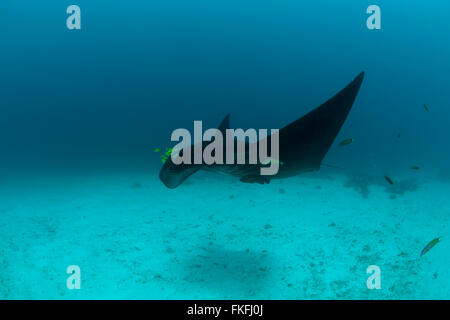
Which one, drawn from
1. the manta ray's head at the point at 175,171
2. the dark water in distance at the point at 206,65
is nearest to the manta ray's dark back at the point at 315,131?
the manta ray's head at the point at 175,171

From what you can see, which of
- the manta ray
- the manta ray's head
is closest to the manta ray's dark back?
the manta ray

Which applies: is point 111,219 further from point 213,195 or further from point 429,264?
point 429,264

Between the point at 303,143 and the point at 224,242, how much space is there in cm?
360

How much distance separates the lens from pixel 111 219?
748 centimetres

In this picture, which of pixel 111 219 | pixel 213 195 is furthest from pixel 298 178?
pixel 111 219

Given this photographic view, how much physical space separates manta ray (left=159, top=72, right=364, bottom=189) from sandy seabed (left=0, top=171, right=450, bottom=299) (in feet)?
7.24

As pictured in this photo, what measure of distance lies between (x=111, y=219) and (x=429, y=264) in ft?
25.4

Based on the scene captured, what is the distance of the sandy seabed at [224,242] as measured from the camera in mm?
4613

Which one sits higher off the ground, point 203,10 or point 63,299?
point 203,10

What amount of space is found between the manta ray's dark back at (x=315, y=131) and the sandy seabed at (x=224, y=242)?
243 centimetres

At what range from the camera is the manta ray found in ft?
10.2

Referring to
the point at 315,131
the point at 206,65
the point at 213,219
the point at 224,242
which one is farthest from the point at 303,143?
the point at 206,65

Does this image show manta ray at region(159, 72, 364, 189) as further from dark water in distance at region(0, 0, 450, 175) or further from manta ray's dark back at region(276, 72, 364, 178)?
dark water in distance at region(0, 0, 450, 175)
